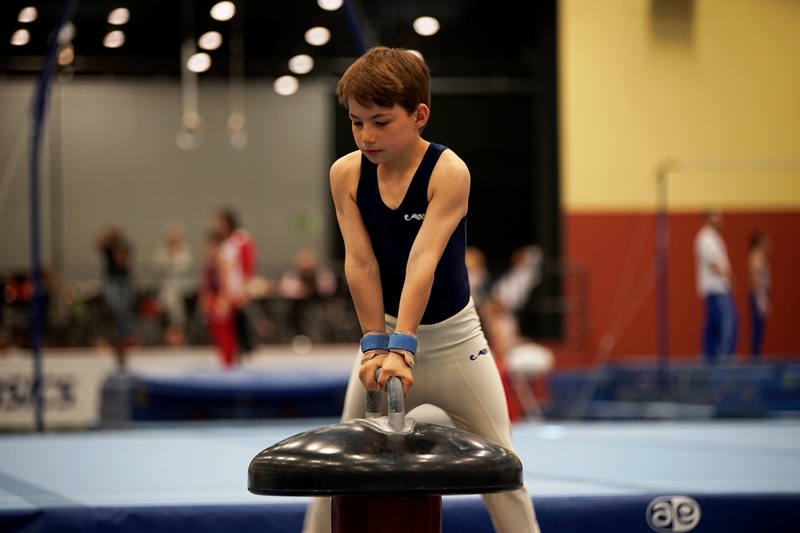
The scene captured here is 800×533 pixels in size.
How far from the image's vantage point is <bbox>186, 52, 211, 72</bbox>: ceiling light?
13.0m

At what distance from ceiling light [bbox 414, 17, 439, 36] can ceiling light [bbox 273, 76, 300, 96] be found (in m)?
2.84

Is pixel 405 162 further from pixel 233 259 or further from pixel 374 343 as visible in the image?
pixel 233 259

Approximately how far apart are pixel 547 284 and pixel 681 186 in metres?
2.45

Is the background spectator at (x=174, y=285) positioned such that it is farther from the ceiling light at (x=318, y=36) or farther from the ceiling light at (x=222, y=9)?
the ceiling light at (x=318, y=36)

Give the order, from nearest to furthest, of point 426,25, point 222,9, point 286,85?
point 222,9 < point 426,25 < point 286,85

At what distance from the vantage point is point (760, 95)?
1190 cm

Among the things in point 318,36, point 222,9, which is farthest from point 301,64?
point 222,9

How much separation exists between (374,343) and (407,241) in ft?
0.99

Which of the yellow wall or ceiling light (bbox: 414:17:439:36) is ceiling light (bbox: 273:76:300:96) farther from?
the yellow wall

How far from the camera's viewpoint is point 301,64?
14.5m

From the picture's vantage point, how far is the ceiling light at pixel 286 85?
50.2 feet

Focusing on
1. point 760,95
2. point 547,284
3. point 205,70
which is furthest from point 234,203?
point 760,95

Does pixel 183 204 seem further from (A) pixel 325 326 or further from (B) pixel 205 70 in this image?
(A) pixel 325 326

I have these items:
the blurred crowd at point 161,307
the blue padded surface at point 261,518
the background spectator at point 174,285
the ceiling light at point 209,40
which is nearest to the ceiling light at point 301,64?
the ceiling light at point 209,40
